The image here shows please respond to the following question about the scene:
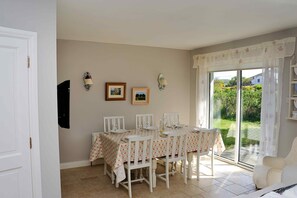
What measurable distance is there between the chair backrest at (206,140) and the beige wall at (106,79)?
1610 mm

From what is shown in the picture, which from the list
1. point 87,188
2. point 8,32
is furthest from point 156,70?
point 8,32

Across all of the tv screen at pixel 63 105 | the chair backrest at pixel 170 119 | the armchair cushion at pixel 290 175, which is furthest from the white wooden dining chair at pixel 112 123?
the armchair cushion at pixel 290 175

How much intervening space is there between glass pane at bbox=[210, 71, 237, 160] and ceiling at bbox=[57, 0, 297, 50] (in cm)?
91

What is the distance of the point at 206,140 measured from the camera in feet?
12.9

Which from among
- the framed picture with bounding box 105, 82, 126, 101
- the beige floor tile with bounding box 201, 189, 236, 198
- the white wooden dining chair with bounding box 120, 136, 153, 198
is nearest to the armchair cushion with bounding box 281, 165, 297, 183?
the beige floor tile with bounding box 201, 189, 236, 198

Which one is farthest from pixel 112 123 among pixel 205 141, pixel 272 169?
pixel 272 169

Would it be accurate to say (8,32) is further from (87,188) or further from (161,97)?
(161,97)

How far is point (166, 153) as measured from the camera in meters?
3.56

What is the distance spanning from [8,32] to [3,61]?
26cm

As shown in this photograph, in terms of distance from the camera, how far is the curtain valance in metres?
3.55

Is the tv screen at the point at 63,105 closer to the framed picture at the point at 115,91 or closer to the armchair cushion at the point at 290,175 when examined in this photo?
the framed picture at the point at 115,91

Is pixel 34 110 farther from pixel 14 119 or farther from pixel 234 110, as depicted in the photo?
pixel 234 110

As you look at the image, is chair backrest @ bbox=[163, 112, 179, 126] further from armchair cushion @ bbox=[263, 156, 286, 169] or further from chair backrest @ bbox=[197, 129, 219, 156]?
armchair cushion @ bbox=[263, 156, 286, 169]

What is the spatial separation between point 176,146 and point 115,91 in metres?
1.83
